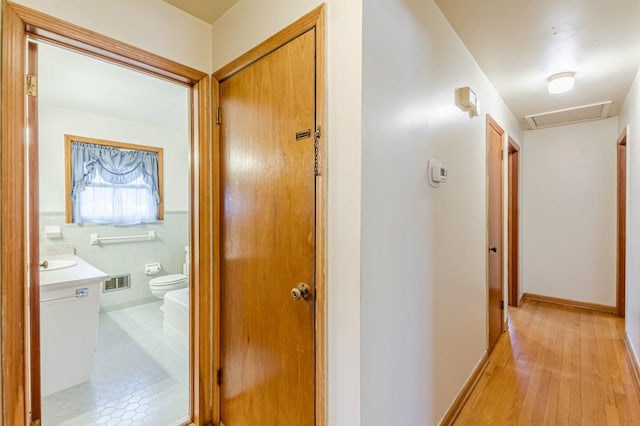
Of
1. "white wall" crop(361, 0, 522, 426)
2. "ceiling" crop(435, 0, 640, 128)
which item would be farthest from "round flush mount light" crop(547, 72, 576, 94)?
"white wall" crop(361, 0, 522, 426)

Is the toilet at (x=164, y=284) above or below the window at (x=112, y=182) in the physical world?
below

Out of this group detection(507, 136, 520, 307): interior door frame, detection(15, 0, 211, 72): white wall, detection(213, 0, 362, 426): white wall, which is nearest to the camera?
detection(213, 0, 362, 426): white wall

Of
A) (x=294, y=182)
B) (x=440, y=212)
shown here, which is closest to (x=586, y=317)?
(x=440, y=212)

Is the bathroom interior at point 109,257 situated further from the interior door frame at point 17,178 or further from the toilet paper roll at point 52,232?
the interior door frame at point 17,178

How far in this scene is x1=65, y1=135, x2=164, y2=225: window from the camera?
10.6 ft

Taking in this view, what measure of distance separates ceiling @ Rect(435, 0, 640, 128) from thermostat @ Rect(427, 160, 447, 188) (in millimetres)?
848

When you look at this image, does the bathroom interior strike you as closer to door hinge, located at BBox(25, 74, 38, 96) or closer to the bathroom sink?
the bathroom sink

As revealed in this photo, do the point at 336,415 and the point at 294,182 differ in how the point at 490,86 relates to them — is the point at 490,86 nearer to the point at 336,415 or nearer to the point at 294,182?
the point at 294,182

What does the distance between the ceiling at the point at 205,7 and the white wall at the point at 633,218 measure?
3.07 metres

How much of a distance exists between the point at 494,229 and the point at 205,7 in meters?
2.75

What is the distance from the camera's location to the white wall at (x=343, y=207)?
1.01 meters

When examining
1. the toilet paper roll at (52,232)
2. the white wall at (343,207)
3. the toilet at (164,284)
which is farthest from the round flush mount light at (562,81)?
the toilet paper roll at (52,232)

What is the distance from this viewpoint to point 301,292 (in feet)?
3.88

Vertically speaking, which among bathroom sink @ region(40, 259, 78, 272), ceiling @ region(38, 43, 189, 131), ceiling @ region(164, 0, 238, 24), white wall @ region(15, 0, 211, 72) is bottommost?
bathroom sink @ region(40, 259, 78, 272)
